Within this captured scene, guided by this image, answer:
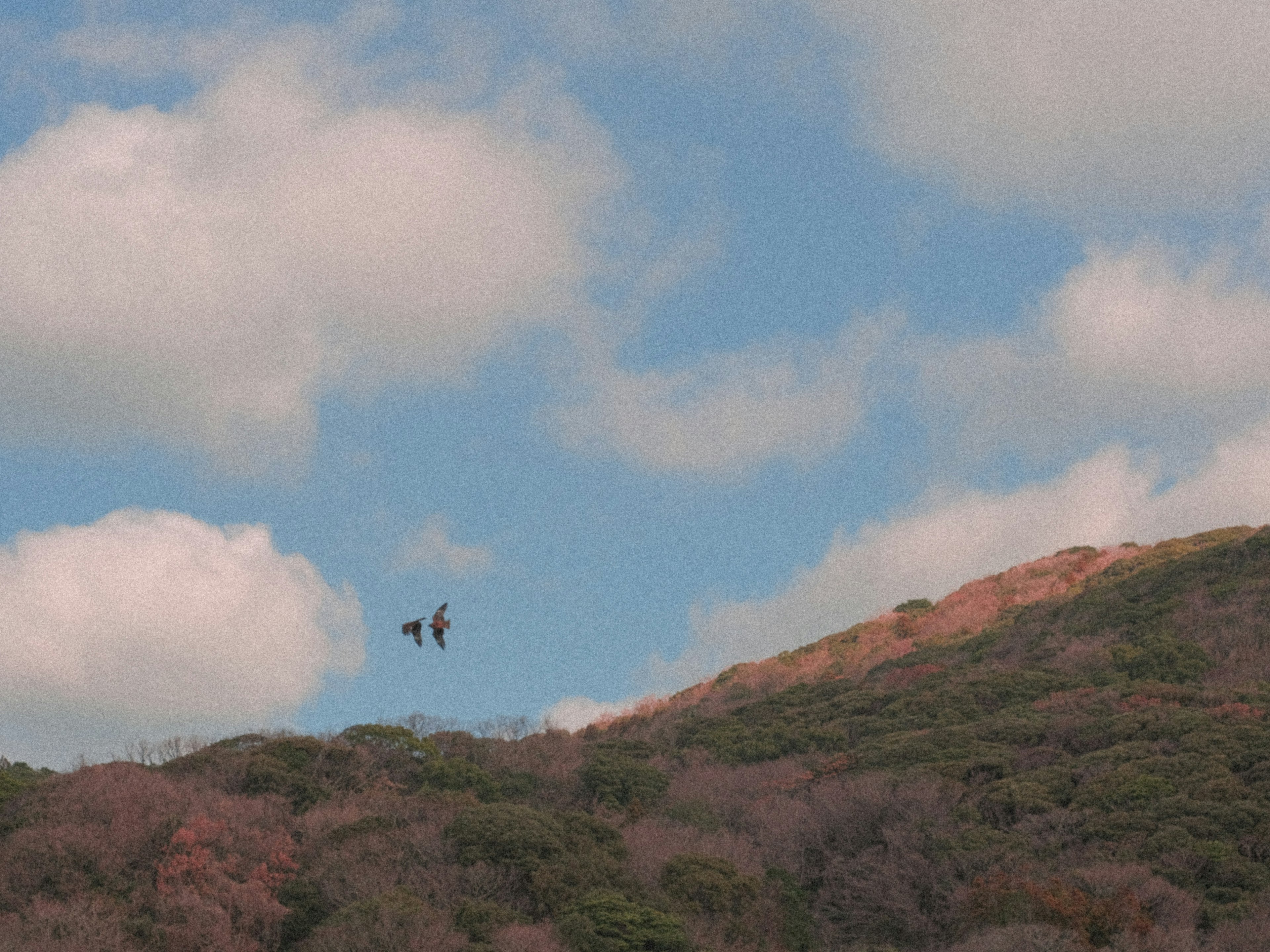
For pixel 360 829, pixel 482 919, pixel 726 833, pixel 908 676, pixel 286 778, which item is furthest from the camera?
pixel 908 676

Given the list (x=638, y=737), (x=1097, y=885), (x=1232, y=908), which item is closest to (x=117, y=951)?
(x=1097, y=885)

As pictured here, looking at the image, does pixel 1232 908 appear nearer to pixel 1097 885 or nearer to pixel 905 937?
pixel 1097 885

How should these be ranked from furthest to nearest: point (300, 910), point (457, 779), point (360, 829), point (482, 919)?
point (457, 779)
point (360, 829)
point (300, 910)
point (482, 919)

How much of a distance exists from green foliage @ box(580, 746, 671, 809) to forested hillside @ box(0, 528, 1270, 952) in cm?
9

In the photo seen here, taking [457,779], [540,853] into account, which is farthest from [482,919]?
[457,779]

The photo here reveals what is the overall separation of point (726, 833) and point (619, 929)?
30.0 ft

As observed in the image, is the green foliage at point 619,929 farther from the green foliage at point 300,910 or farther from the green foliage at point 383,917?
the green foliage at point 300,910

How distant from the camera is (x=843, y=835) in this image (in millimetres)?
32656

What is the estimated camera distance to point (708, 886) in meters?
28.2

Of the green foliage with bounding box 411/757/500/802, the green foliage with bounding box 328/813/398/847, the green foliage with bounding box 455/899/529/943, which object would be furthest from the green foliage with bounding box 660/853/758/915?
the green foliage with bounding box 411/757/500/802

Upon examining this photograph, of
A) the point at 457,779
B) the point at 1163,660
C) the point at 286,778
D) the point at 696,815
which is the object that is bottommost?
the point at 696,815

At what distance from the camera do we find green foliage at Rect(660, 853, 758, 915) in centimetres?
2791

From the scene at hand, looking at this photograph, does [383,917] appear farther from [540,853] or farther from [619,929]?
[540,853]

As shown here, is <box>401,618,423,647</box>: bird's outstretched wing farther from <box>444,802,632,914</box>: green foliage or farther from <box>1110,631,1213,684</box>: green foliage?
<box>1110,631,1213,684</box>: green foliage
